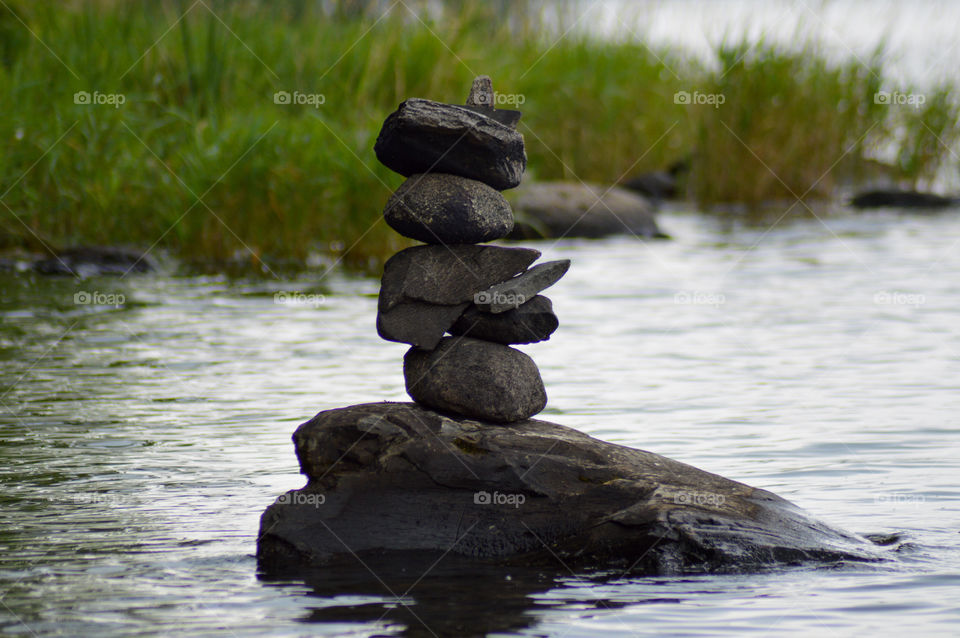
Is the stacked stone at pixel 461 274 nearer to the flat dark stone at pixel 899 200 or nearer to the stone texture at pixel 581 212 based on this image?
the stone texture at pixel 581 212

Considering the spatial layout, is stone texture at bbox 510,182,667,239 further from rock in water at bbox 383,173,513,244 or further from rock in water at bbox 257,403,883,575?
rock in water at bbox 257,403,883,575

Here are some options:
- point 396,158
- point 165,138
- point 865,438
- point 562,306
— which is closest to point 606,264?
point 562,306

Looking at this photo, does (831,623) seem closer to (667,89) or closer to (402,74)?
(402,74)

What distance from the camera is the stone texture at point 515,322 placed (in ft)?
22.1

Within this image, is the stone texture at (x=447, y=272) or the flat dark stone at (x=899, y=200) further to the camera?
the flat dark stone at (x=899, y=200)

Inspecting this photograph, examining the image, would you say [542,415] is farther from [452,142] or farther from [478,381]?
[452,142]

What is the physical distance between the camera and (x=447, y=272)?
6.73 m

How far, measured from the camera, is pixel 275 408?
927cm

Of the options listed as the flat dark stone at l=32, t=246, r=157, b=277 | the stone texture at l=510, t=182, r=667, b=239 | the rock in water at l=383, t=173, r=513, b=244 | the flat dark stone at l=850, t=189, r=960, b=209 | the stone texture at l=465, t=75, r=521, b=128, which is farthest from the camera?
the flat dark stone at l=850, t=189, r=960, b=209

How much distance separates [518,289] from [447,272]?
0.37 m

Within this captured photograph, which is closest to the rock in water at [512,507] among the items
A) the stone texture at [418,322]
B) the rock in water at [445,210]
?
the stone texture at [418,322]

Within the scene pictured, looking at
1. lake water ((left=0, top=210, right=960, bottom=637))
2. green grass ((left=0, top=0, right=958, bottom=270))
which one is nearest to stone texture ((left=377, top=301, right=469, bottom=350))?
lake water ((left=0, top=210, right=960, bottom=637))

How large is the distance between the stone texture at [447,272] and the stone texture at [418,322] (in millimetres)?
37

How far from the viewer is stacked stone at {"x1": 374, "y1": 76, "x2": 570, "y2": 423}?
6.59 meters
